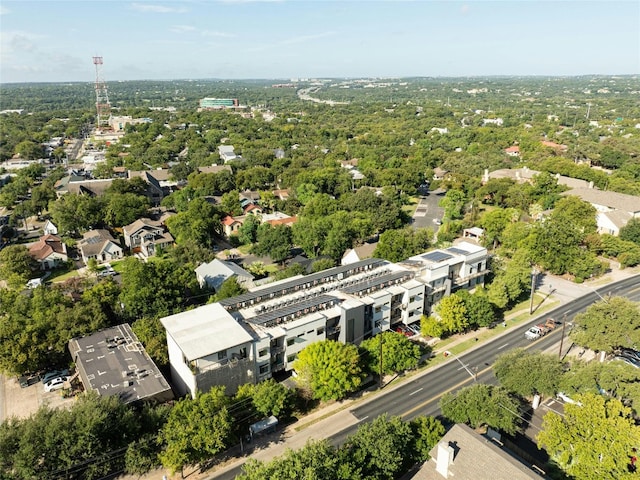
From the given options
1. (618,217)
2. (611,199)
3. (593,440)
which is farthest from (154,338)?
(611,199)

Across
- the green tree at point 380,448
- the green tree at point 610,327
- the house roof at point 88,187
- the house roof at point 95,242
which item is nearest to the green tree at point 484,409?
the green tree at point 380,448

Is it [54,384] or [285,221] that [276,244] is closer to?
[285,221]

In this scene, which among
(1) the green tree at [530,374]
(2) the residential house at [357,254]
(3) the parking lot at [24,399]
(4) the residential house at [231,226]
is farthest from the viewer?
(4) the residential house at [231,226]

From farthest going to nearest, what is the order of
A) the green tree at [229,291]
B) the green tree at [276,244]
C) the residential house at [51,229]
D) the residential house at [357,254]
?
the residential house at [51,229] → the green tree at [276,244] → the residential house at [357,254] → the green tree at [229,291]

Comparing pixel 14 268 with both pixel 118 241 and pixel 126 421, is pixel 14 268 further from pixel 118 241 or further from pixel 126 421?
pixel 126 421

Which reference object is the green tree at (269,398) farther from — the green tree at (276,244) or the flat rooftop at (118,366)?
the green tree at (276,244)

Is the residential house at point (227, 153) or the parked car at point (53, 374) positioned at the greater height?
the residential house at point (227, 153)
